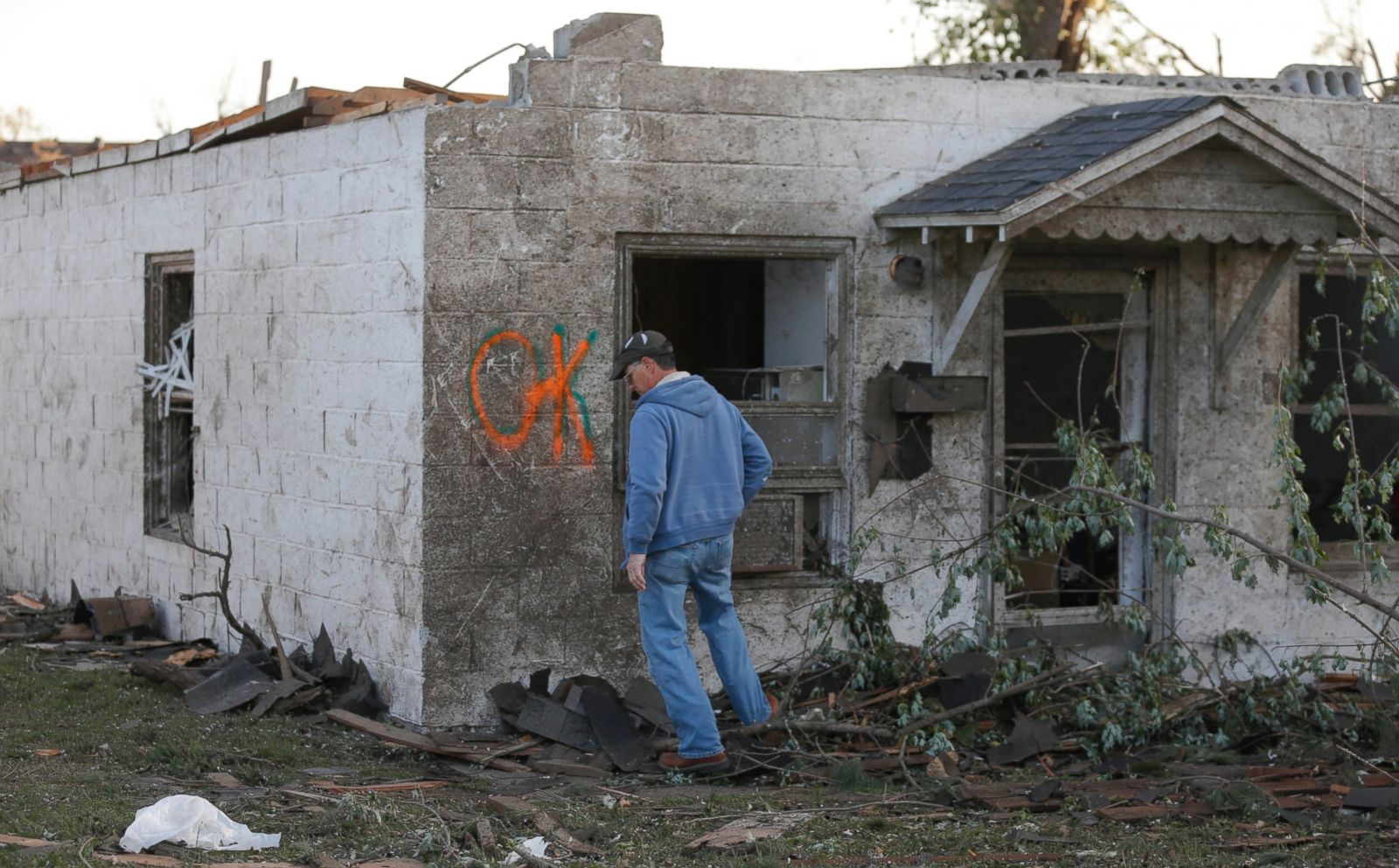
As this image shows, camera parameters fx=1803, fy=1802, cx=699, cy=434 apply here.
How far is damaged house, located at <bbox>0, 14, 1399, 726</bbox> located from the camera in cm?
866

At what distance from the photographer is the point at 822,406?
927 centimetres

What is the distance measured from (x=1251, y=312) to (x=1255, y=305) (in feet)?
0.14

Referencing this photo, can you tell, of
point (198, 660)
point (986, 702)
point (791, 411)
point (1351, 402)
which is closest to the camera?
point (986, 702)

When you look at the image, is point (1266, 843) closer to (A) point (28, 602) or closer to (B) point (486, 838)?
(B) point (486, 838)

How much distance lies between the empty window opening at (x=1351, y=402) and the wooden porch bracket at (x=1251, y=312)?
793 mm

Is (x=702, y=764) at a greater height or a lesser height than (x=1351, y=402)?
lesser

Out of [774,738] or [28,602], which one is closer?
[774,738]

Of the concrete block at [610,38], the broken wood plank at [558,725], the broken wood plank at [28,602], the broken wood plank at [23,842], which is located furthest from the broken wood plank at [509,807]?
the broken wood plank at [28,602]

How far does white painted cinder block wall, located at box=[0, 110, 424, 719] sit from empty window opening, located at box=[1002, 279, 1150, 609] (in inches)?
130

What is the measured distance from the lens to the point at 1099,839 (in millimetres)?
6820

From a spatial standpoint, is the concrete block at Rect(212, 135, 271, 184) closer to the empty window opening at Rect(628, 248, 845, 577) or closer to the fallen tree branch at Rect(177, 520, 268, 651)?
the fallen tree branch at Rect(177, 520, 268, 651)

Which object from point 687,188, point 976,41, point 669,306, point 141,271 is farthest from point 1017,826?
point 976,41

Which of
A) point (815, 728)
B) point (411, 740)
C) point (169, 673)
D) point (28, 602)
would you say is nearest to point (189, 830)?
point (411, 740)

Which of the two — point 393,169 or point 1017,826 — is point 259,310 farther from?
point 1017,826
